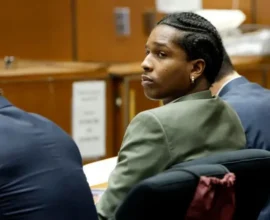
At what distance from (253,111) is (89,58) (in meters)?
1.88

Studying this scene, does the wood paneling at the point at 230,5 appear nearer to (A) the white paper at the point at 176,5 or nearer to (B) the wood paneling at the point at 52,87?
(A) the white paper at the point at 176,5

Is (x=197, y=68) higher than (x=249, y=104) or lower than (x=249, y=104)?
higher

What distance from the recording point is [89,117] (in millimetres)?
3494

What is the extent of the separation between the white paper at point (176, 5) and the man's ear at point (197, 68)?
2170 mm

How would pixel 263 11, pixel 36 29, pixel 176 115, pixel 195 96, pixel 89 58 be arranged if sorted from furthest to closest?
1. pixel 263 11
2. pixel 89 58
3. pixel 36 29
4. pixel 195 96
5. pixel 176 115

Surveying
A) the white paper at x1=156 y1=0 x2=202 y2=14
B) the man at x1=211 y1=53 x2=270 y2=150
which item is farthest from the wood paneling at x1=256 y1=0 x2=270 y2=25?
the man at x1=211 y1=53 x2=270 y2=150

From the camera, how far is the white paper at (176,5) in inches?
155

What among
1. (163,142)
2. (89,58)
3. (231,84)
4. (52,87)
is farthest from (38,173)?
(89,58)

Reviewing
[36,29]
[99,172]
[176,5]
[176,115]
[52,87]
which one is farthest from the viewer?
[176,5]

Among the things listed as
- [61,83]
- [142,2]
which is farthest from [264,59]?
[61,83]

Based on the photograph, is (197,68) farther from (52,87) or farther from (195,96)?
(52,87)

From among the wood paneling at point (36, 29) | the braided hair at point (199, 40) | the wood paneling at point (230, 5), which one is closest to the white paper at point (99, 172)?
the braided hair at point (199, 40)

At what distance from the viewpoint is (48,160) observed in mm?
1534

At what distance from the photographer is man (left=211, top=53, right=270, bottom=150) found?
6.45 ft
